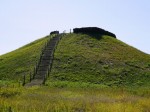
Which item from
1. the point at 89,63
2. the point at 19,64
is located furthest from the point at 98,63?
the point at 19,64

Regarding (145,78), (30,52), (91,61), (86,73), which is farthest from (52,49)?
(145,78)

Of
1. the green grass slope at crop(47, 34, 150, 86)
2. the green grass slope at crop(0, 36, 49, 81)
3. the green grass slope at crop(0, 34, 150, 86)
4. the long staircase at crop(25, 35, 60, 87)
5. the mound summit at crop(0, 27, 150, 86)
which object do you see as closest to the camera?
the long staircase at crop(25, 35, 60, 87)

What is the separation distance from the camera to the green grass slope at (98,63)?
54.2m

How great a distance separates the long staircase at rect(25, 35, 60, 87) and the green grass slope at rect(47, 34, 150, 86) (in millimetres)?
968

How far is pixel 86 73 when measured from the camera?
5631 centimetres

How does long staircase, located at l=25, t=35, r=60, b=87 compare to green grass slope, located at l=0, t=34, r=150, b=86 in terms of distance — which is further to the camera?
green grass slope, located at l=0, t=34, r=150, b=86

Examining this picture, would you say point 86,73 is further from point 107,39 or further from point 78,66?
point 107,39

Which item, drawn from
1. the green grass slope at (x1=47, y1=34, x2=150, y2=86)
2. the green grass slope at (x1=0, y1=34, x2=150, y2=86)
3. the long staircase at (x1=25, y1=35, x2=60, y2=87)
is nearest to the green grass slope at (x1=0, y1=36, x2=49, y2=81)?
the green grass slope at (x1=0, y1=34, x2=150, y2=86)

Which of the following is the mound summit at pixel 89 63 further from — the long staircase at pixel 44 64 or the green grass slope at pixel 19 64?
the long staircase at pixel 44 64

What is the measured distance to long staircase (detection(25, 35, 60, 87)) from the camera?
50209 millimetres

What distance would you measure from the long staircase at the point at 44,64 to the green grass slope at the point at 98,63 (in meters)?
0.97

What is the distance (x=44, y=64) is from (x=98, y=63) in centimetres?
987

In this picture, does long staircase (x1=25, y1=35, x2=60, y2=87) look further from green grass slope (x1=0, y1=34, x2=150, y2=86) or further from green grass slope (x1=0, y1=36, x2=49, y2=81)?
green grass slope (x1=0, y1=36, x2=49, y2=81)

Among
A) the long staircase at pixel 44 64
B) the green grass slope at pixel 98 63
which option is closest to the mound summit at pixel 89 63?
the green grass slope at pixel 98 63
